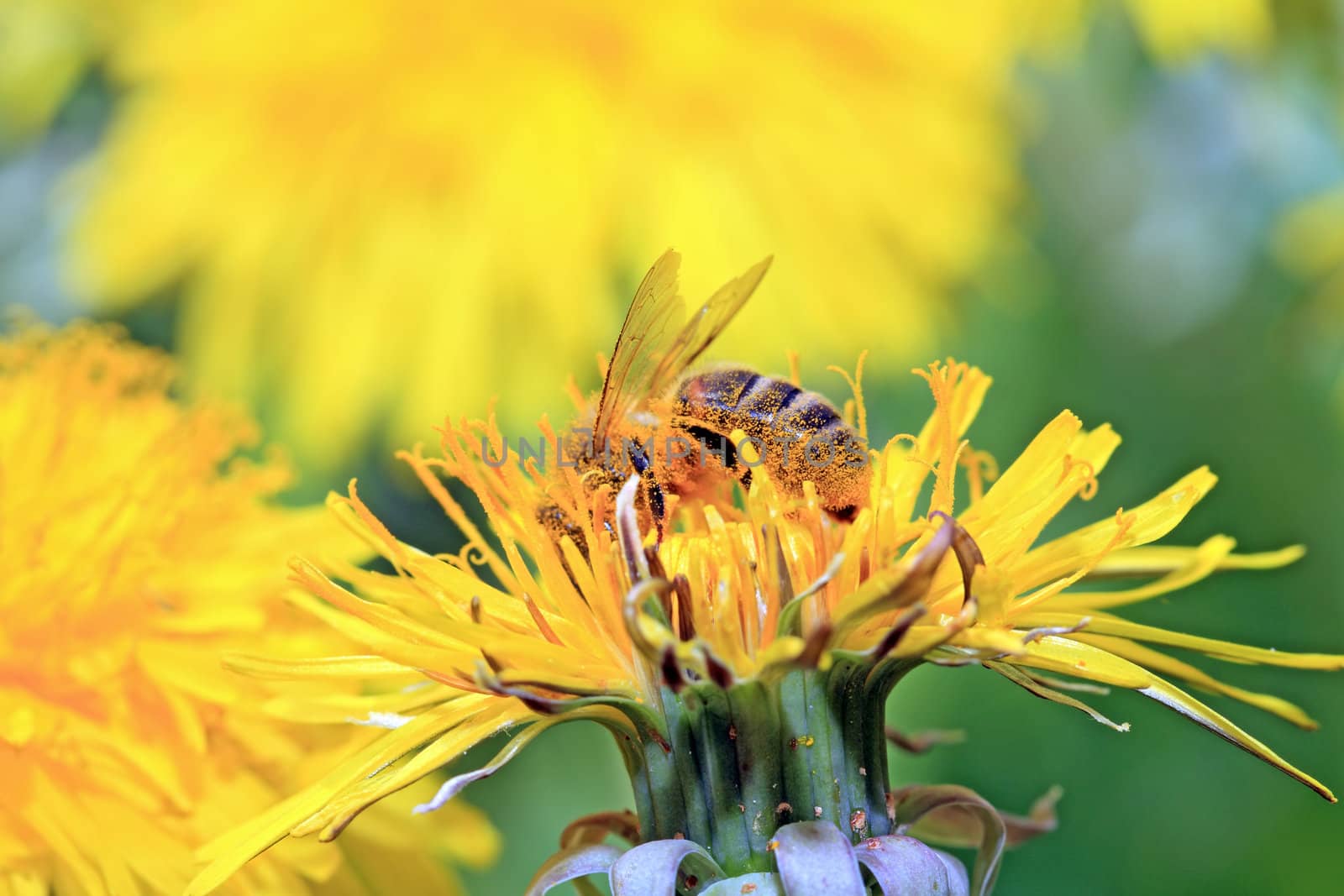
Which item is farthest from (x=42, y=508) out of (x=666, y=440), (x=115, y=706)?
(x=666, y=440)

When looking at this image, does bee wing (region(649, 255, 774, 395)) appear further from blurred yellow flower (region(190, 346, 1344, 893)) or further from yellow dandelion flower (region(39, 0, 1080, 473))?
yellow dandelion flower (region(39, 0, 1080, 473))

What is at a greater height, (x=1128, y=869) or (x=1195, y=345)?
(x=1195, y=345)

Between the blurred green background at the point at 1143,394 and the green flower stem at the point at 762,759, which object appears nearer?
the green flower stem at the point at 762,759

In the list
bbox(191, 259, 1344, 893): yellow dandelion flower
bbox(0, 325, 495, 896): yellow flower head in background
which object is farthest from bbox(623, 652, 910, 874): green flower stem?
bbox(0, 325, 495, 896): yellow flower head in background

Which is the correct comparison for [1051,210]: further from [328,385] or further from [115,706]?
[115,706]

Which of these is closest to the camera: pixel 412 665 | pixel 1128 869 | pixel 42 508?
pixel 412 665

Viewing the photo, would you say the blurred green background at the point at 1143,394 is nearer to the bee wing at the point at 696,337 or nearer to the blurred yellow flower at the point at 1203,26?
the blurred yellow flower at the point at 1203,26

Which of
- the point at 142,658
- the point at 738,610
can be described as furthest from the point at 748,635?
the point at 142,658

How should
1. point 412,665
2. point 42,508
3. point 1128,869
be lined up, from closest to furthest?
point 412,665 → point 42,508 → point 1128,869

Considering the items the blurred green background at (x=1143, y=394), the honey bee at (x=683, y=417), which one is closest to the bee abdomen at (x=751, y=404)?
the honey bee at (x=683, y=417)
